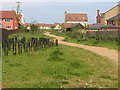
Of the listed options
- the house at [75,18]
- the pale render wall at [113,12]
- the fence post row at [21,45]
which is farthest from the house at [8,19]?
the house at [75,18]

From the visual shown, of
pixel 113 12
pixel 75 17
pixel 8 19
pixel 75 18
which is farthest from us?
pixel 75 17

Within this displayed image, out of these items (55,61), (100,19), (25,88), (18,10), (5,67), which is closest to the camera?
(25,88)

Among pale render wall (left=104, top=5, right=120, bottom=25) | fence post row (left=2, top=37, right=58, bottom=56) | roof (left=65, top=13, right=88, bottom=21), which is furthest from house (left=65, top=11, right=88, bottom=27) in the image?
fence post row (left=2, top=37, right=58, bottom=56)

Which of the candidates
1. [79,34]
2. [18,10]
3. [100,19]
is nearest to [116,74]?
[18,10]

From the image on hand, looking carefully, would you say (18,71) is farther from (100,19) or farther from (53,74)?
(100,19)

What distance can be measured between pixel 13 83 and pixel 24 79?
641 millimetres

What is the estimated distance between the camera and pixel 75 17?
384 feet

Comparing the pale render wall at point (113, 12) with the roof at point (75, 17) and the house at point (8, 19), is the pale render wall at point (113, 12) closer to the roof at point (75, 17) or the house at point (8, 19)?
the house at point (8, 19)

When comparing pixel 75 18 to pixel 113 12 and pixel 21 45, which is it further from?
pixel 21 45

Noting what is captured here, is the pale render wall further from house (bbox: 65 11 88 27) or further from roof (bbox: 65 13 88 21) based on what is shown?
roof (bbox: 65 13 88 21)

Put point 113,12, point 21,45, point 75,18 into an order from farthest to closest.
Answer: point 75,18 < point 113,12 < point 21,45

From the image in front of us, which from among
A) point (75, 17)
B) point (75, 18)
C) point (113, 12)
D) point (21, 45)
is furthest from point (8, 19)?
point (75, 17)

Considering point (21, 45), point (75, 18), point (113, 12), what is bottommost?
point (21, 45)

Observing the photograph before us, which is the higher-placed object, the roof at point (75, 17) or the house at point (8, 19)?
the roof at point (75, 17)
